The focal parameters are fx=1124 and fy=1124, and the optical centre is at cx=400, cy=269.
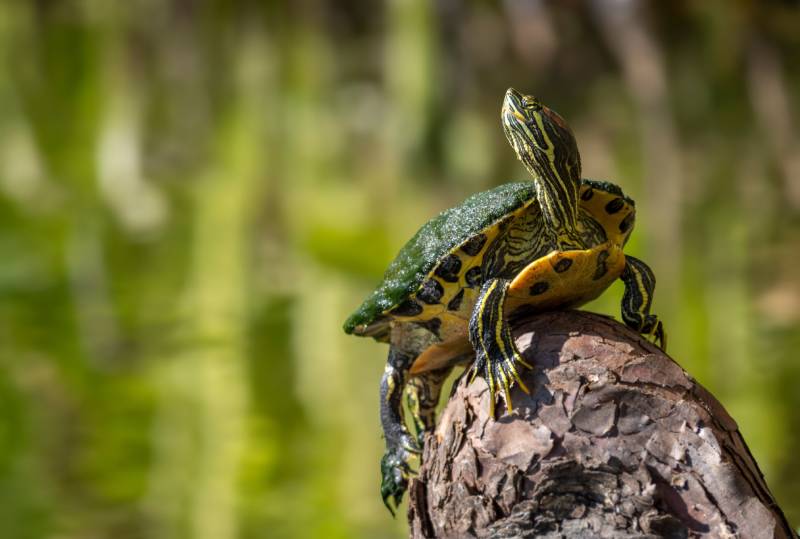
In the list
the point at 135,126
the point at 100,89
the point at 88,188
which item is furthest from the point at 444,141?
the point at 100,89

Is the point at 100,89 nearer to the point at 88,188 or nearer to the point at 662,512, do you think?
the point at 88,188

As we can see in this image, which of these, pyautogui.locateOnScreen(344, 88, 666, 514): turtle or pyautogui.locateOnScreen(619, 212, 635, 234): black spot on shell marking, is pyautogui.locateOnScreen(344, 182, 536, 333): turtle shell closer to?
pyautogui.locateOnScreen(344, 88, 666, 514): turtle

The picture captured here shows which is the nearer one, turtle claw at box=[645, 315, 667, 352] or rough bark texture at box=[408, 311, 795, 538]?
rough bark texture at box=[408, 311, 795, 538]

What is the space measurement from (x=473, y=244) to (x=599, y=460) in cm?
49

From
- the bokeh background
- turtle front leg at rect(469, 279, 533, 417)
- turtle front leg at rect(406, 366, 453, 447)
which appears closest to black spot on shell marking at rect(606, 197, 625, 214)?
turtle front leg at rect(469, 279, 533, 417)

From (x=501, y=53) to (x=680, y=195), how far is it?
7.17 m

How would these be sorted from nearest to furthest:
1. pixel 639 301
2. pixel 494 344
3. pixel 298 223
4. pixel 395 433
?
pixel 494 344
pixel 639 301
pixel 395 433
pixel 298 223

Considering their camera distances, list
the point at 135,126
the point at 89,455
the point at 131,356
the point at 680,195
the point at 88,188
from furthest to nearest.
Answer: the point at 135,126
the point at 88,188
the point at 680,195
the point at 131,356
the point at 89,455

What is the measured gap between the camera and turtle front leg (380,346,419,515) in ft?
6.95

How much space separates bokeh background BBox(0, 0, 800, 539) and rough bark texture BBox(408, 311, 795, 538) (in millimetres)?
1557

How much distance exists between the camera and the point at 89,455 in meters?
→ 4.50

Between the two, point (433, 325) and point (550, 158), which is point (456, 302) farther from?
point (550, 158)

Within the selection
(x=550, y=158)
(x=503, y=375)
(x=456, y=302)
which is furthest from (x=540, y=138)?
(x=503, y=375)

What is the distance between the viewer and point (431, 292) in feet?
6.77
